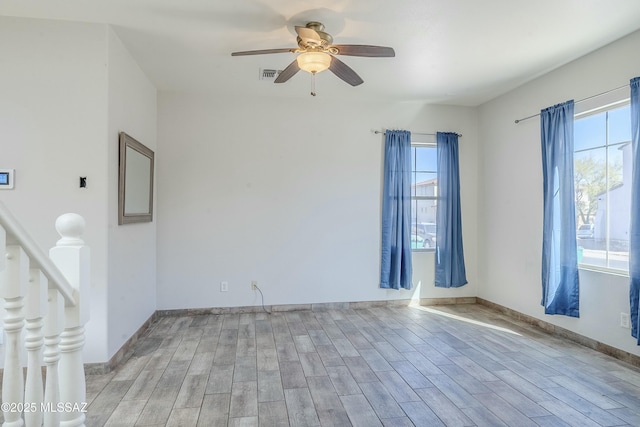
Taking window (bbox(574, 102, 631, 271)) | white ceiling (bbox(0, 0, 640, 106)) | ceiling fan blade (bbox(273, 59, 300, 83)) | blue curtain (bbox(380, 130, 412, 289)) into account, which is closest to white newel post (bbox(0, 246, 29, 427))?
white ceiling (bbox(0, 0, 640, 106))

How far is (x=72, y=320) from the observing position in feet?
4.18

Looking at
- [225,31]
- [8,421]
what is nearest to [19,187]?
[225,31]

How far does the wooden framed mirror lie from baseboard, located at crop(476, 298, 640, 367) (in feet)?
14.5

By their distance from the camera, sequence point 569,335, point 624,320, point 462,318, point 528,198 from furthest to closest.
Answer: point 462,318
point 528,198
point 569,335
point 624,320

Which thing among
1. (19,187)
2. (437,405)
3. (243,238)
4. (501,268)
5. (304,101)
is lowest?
(437,405)

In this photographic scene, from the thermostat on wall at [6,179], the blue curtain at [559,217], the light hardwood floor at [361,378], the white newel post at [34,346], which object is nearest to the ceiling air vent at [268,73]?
the thermostat on wall at [6,179]

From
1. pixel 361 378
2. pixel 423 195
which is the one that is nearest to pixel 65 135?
pixel 361 378

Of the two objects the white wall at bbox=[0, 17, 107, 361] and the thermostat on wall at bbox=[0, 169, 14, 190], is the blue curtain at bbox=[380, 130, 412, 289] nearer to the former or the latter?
the white wall at bbox=[0, 17, 107, 361]

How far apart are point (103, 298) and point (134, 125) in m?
1.68

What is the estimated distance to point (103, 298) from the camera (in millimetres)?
2766

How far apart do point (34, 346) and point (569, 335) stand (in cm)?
Result: 429

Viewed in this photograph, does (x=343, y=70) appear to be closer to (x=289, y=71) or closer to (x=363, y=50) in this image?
(x=363, y=50)

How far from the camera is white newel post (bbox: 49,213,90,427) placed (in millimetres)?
1238

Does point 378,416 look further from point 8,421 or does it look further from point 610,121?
point 610,121
